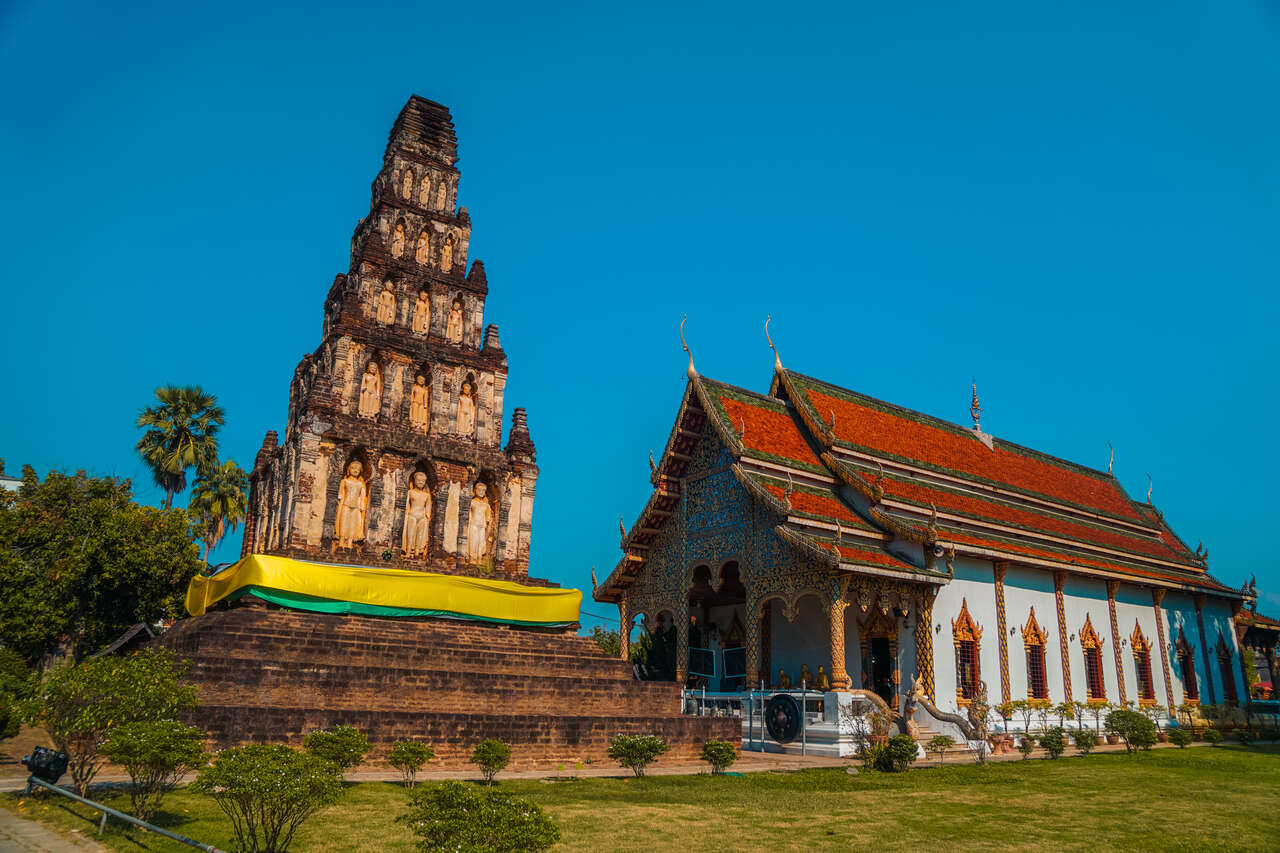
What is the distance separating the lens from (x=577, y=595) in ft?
67.7

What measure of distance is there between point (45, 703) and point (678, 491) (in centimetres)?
1622

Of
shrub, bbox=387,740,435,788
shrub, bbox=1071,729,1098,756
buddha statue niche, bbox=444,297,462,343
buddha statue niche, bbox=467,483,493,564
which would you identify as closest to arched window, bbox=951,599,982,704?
shrub, bbox=1071,729,1098,756

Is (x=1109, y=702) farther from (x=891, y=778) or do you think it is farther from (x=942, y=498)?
(x=891, y=778)

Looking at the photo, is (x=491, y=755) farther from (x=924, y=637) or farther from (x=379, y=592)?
(x=924, y=637)

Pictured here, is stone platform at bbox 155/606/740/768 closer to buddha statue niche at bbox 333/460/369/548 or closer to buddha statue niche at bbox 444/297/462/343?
buddha statue niche at bbox 333/460/369/548

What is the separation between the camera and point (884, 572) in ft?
60.6

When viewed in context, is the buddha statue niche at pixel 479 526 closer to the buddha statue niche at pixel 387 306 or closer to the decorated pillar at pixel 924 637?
the buddha statue niche at pixel 387 306

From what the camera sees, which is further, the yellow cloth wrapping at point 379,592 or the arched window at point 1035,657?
the arched window at point 1035,657

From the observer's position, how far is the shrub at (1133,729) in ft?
63.4

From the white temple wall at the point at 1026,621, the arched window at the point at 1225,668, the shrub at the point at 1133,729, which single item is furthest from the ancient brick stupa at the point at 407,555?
the arched window at the point at 1225,668

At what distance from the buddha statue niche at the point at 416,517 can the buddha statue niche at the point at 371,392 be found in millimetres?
1837

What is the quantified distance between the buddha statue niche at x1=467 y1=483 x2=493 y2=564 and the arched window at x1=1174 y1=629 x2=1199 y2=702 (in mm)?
21006

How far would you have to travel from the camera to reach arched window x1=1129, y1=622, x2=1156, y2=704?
25.3 metres

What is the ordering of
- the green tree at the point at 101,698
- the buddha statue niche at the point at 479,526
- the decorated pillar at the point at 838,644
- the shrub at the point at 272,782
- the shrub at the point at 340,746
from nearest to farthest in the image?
the shrub at the point at 272,782 → the green tree at the point at 101,698 → the shrub at the point at 340,746 → the decorated pillar at the point at 838,644 → the buddha statue niche at the point at 479,526
